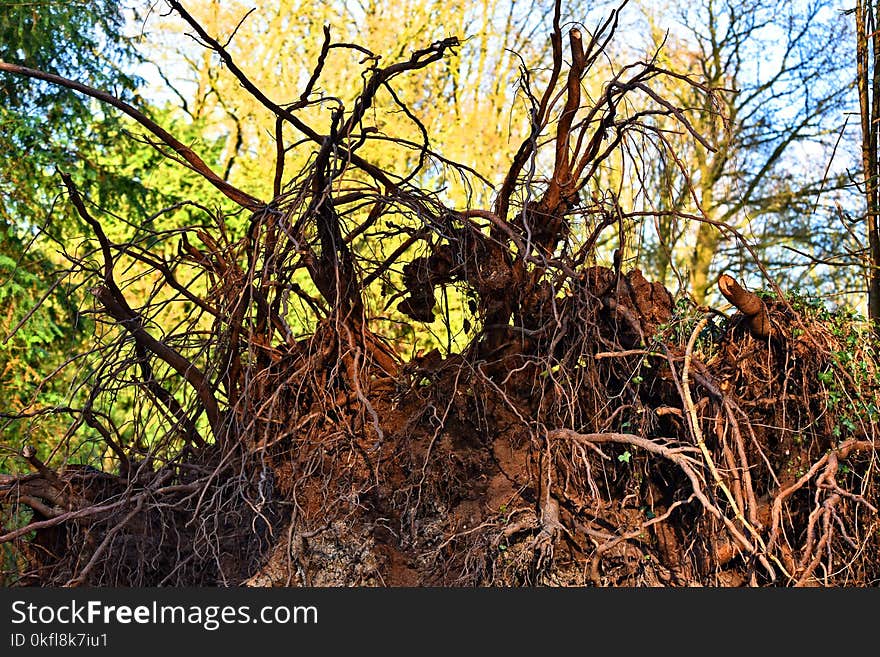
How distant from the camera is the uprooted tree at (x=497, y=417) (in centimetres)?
413

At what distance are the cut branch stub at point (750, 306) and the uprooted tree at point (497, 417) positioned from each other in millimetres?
13

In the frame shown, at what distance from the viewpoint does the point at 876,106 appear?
6.01 metres

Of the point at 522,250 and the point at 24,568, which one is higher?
the point at 522,250

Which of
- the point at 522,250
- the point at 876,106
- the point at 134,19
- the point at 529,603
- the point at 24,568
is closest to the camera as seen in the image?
the point at 529,603

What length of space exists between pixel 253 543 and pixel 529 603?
146cm

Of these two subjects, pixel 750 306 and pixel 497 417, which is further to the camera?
pixel 497 417

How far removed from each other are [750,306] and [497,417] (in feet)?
4.07

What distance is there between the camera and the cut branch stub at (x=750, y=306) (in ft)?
13.8

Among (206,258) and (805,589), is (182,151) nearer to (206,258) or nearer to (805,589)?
(206,258)

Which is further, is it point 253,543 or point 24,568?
point 24,568

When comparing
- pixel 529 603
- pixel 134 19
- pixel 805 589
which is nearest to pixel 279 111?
pixel 529 603

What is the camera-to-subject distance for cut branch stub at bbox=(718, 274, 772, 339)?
422cm

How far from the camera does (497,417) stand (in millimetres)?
4469

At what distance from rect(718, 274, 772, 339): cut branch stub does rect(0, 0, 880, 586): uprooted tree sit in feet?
0.04
